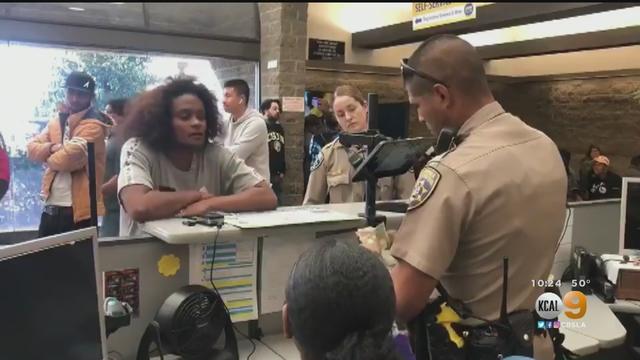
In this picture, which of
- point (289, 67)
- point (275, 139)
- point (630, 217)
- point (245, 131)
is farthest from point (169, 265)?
point (289, 67)

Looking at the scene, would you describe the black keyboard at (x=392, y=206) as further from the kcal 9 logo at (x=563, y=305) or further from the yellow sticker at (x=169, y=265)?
the yellow sticker at (x=169, y=265)

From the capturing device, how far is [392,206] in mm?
2219

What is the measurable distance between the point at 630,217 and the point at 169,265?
2.07 metres

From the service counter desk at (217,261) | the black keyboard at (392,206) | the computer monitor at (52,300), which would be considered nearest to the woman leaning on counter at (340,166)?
the black keyboard at (392,206)

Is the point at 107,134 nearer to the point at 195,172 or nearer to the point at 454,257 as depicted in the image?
the point at 195,172

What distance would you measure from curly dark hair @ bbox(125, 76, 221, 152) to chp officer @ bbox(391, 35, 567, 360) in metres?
0.94

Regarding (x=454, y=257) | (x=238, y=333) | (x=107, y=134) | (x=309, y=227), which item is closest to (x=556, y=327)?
(x=454, y=257)

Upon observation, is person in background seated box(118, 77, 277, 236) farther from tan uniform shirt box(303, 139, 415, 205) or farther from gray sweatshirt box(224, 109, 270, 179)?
gray sweatshirt box(224, 109, 270, 179)

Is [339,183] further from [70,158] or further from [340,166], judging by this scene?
[70,158]

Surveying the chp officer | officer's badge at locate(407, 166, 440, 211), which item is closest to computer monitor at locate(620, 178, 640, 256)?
the chp officer

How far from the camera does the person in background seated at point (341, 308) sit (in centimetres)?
81

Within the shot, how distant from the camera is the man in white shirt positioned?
3789 millimetres

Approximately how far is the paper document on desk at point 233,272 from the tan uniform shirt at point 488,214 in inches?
23.8

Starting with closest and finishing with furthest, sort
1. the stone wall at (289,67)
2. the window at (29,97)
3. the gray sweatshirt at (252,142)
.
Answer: the gray sweatshirt at (252,142) < the window at (29,97) < the stone wall at (289,67)
